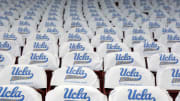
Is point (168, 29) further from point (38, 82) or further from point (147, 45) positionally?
point (38, 82)

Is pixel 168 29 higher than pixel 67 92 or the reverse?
higher

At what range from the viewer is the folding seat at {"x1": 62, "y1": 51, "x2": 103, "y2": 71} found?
210 centimetres

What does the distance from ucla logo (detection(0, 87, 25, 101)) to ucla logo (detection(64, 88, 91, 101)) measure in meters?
0.33

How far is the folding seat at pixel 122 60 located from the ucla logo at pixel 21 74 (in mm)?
798

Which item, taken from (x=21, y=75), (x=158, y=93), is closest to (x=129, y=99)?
(x=158, y=93)

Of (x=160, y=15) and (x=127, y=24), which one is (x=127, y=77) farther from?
(x=160, y=15)

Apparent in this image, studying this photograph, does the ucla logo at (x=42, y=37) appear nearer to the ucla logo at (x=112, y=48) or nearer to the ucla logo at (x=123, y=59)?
the ucla logo at (x=112, y=48)

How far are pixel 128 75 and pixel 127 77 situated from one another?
0.07 ft

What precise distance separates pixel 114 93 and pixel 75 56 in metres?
0.78

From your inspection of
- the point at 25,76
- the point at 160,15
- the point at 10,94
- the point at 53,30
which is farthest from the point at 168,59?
the point at 160,15

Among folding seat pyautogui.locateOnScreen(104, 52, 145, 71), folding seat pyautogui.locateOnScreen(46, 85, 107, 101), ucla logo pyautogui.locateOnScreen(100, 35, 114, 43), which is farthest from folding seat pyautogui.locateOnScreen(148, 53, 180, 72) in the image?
folding seat pyautogui.locateOnScreen(46, 85, 107, 101)

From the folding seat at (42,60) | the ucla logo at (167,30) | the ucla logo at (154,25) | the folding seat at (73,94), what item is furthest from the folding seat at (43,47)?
the ucla logo at (154,25)

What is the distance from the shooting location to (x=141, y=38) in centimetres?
279

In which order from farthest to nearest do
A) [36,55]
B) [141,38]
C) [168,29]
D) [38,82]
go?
[168,29], [141,38], [36,55], [38,82]
